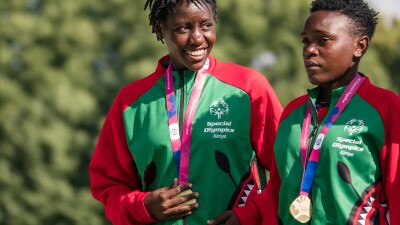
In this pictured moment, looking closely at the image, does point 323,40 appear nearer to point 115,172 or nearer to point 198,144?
point 198,144

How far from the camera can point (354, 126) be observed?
15.1 feet

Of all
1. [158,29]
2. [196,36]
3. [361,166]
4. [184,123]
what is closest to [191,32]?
[196,36]

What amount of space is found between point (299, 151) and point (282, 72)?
23142mm

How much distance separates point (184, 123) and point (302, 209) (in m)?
0.83

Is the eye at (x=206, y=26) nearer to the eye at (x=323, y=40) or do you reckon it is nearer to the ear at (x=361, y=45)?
the eye at (x=323, y=40)

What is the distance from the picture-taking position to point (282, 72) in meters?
27.8

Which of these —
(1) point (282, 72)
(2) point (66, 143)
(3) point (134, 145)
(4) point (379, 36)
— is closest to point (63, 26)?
(2) point (66, 143)

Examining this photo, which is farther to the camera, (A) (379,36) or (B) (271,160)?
(A) (379,36)

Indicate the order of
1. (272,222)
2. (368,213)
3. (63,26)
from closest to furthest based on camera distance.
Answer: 1. (368,213)
2. (272,222)
3. (63,26)

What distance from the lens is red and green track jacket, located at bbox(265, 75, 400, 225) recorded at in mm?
4527

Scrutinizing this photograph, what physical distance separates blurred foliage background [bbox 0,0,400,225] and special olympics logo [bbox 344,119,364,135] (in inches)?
822

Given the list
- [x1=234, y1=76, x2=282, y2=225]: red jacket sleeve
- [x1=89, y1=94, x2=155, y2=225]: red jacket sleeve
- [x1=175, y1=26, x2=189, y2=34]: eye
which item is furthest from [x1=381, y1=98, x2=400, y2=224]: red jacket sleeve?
[x1=89, y1=94, x2=155, y2=225]: red jacket sleeve

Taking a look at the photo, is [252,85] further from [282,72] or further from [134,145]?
[282,72]

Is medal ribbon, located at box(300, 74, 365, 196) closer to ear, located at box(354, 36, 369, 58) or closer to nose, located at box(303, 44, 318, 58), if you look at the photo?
ear, located at box(354, 36, 369, 58)
